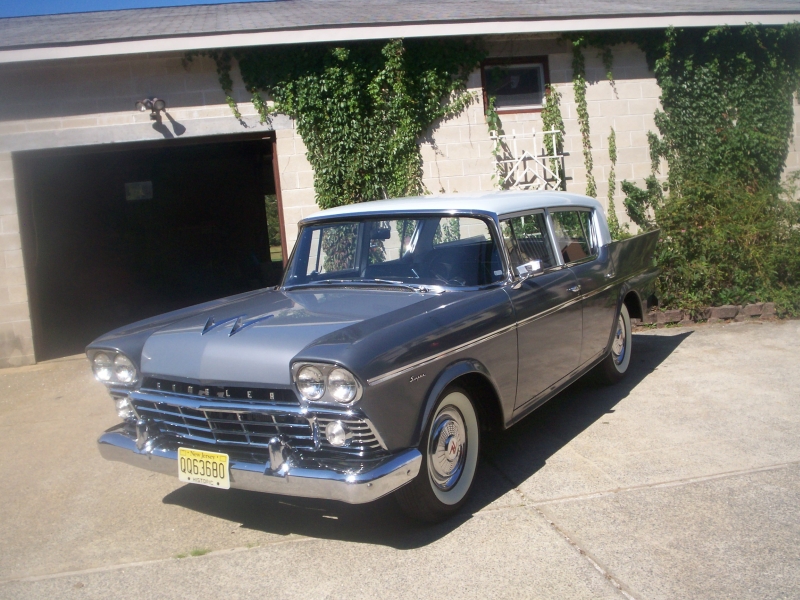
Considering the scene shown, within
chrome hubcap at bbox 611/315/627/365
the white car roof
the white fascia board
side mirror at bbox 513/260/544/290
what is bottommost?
chrome hubcap at bbox 611/315/627/365

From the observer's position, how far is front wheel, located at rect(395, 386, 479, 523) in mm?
3678

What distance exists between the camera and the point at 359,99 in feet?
30.3

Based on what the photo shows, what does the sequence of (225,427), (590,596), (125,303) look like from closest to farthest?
(590,596) → (225,427) → (125,303)

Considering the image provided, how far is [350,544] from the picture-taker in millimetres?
3754

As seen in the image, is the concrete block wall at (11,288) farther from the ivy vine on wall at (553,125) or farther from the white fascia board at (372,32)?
the ivy vine on wall at (553,125)

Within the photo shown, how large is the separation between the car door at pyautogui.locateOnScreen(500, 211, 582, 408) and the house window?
16.8 feet

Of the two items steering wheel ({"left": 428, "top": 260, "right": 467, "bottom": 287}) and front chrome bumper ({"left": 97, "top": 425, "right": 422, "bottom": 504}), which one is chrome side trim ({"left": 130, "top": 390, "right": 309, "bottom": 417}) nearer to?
front chrome bumper ({"left": 97, "top": 425, "right": 422, "bottom": 504})

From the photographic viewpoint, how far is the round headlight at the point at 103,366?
4129mm

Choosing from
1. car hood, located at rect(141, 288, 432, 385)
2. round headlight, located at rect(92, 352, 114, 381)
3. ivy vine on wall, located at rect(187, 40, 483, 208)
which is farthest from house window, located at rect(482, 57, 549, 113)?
round headlight, located at rect(92, 352, 114, 381)

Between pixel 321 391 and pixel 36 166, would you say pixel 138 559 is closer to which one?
pixel 321 391

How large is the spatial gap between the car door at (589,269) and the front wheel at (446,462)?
1.69 m

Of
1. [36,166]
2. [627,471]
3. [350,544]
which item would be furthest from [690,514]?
[36,166]

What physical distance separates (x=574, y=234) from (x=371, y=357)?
2.88 m

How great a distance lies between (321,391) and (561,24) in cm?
770
